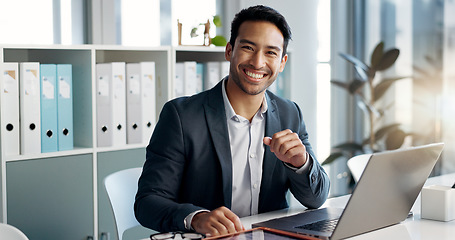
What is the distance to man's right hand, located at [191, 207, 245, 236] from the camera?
5.15 feet

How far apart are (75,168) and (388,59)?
2389 millimetres

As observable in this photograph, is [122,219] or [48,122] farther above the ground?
[48,122]

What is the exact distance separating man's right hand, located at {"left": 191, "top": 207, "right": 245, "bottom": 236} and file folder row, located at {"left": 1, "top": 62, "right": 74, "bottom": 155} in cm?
143

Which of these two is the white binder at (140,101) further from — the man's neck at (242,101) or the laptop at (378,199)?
the laptop at (378,199)

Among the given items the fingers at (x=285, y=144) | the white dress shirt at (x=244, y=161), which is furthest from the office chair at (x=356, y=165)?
the fingers at (x=285, y=144)

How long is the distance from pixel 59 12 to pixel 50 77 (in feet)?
2.13

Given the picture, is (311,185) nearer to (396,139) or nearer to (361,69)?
(361,69)

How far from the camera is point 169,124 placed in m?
2.04

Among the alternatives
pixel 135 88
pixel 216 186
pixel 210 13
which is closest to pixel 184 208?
pixel 216 186

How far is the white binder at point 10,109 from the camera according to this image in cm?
270

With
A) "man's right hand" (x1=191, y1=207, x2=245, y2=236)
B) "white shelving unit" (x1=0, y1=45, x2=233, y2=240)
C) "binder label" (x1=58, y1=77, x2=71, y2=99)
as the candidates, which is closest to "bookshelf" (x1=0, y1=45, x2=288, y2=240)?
"white shelving unit" (x1=0, y1=45, x2=233, y2=240)

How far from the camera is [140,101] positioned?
10.5 feet

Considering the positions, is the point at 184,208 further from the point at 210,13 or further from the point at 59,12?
the point at 210,13

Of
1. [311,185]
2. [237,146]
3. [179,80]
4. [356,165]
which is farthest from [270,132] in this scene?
[179,80]
